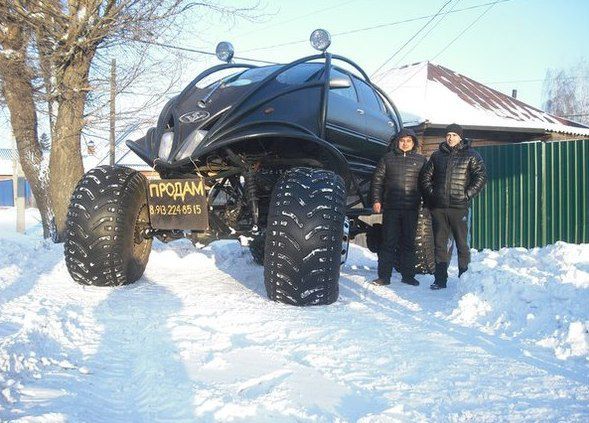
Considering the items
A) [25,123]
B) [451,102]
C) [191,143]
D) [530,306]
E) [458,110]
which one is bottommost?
[530,306]

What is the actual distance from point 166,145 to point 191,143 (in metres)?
0.33

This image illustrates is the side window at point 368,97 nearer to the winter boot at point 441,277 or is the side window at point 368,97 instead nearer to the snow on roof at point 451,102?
the winter boot at point 441,277

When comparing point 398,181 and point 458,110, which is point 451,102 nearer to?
point 458,110

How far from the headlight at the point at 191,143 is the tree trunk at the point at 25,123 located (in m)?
6.33

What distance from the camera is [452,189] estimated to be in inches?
214

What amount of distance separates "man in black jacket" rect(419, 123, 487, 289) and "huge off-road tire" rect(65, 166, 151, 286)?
9.71ft

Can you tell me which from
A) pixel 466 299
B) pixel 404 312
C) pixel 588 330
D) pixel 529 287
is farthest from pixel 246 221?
pixel 588 330

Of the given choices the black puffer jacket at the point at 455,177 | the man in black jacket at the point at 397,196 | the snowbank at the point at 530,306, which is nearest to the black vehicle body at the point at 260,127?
the man in black jacket at the point at 397,196

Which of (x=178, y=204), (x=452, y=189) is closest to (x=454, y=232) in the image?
(x=452, y=189)

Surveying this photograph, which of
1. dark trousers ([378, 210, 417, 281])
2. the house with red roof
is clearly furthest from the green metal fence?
dark trousers ([378, 210, 417, 281])

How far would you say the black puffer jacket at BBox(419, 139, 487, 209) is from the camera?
543 cm

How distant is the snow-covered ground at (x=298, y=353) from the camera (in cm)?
235

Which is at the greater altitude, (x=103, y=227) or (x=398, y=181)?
(x=398, y=181)

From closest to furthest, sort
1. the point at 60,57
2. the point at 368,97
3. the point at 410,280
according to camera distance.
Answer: the point at 410,280
the point at 368,97
the point at 60,57
